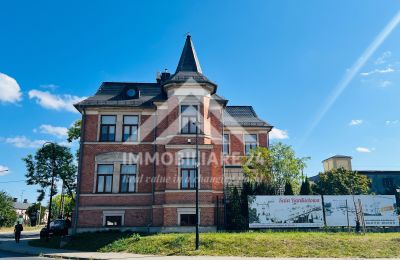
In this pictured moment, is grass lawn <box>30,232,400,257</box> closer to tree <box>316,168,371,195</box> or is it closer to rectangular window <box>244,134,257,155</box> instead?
rectangular window <box>244,134,257,155</box>

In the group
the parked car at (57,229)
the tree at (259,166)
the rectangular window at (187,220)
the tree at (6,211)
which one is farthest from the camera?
the tree at (6,211)

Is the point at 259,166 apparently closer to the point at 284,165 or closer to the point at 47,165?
the point at 284,165

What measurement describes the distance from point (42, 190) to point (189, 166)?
25.1 m

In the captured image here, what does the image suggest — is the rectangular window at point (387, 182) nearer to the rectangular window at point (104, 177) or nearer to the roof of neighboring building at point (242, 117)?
the roof of neighboring building at point (242, 117)

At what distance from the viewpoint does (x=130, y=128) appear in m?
23.4

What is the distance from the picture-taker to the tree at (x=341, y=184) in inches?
1442

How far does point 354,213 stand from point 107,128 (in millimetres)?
17853

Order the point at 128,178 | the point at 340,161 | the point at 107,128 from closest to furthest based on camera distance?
the point at 128,178, the point at 107,128, the point at 340,161

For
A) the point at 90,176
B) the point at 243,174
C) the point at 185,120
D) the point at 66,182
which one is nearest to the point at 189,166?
the point at 185,120

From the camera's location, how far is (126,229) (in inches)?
845

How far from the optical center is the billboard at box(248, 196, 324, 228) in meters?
20.0

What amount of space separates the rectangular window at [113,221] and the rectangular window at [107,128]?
549 cm

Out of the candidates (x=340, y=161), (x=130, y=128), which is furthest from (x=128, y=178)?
(x=340, y=161)

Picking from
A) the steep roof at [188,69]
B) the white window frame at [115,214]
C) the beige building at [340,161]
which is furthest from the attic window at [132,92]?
the beige building at [340,161]
